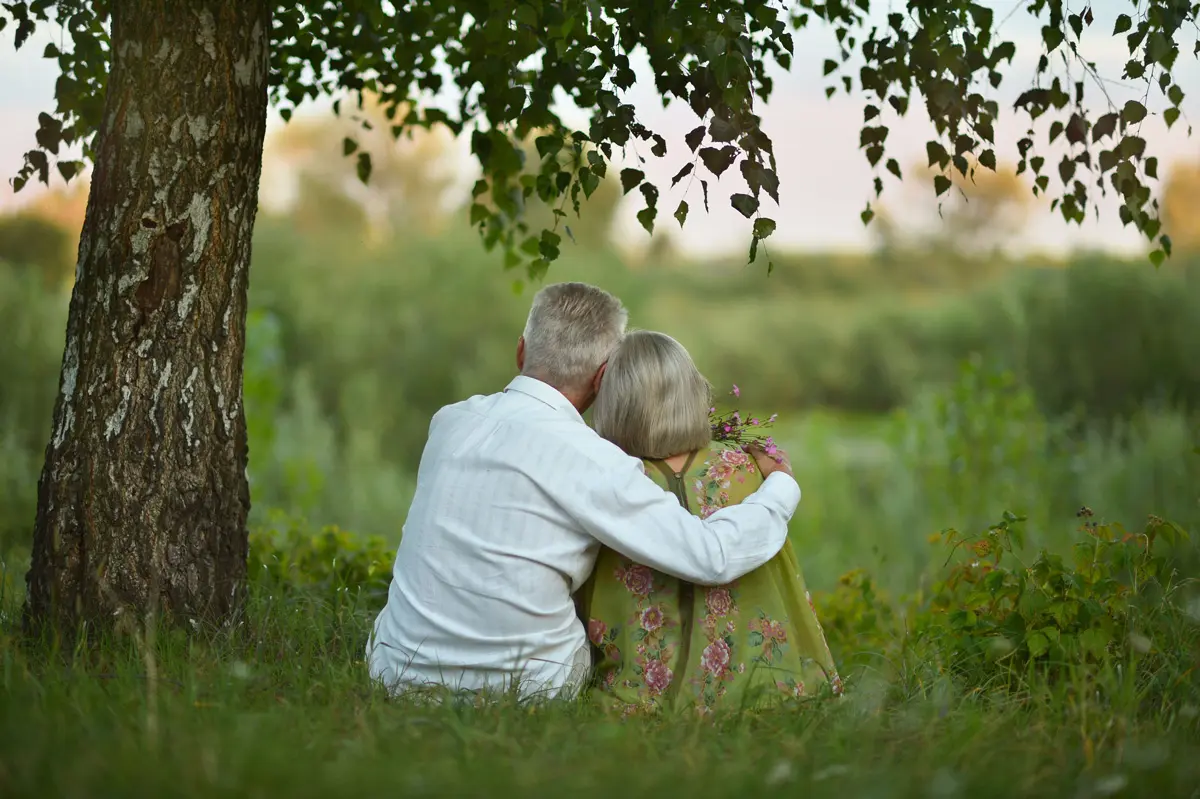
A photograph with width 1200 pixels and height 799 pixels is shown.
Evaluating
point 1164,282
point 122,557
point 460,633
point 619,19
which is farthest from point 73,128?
point 1164,282

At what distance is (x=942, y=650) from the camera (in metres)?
3.03

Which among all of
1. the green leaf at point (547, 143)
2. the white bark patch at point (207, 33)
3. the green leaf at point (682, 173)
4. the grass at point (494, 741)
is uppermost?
the white bark patch at point (207, 33)

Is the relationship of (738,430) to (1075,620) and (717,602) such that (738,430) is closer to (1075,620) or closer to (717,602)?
(717,602)

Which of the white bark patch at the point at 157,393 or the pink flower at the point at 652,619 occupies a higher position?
the white bark patch at the point at 157,393

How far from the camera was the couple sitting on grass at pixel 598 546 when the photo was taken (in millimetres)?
2510

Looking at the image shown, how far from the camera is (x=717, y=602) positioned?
271cm

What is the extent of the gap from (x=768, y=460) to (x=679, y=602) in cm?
45

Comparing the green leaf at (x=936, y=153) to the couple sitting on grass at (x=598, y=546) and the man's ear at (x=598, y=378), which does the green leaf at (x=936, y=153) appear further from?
the man's ear at (x=598, y=378)

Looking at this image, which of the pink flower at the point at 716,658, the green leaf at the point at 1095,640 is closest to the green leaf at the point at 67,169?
the pink flower at the point at 716,658

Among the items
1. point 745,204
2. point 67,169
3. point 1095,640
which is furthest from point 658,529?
point 67,169

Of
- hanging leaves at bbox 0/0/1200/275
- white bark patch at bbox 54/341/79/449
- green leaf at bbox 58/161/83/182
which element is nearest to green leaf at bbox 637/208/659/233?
hanging leaves at bbox 0/0/1200/275

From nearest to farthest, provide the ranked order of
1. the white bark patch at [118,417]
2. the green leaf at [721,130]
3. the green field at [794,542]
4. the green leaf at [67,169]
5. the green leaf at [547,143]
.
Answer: the green field at [794,542], the green leaf at [721,130], the white bark patch at [118,417], the green leaf at [547,143], the green leaf at [67,169]

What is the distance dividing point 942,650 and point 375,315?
24.8 feet

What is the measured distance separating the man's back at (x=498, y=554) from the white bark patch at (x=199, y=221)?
0.90 m
